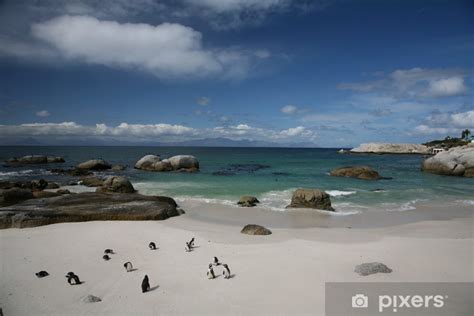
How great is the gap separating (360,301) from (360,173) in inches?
1293

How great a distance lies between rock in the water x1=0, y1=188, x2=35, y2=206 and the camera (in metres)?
16.8

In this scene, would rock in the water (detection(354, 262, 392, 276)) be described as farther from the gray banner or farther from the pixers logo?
the pixers logo

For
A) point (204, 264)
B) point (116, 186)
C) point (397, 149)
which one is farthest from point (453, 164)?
point (397, 149)

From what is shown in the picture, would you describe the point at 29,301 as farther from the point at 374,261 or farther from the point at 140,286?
the point at 374,261

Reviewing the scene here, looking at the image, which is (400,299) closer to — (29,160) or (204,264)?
(204,264)

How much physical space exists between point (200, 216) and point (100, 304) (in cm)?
1051

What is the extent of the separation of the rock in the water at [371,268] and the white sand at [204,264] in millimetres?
223

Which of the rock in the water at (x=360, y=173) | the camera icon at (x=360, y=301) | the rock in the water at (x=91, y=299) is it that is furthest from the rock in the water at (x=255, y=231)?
the rock in the water at (x=360, y=173)

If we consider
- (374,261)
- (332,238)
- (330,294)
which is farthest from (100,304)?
(332,238)

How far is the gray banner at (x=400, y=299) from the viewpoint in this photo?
7004mm

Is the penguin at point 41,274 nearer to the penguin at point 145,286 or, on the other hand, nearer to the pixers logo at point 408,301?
the penguin at point 145,286

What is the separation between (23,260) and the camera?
9.89 metres

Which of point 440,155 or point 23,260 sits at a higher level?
point 440,155

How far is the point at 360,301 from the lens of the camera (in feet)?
24.4
